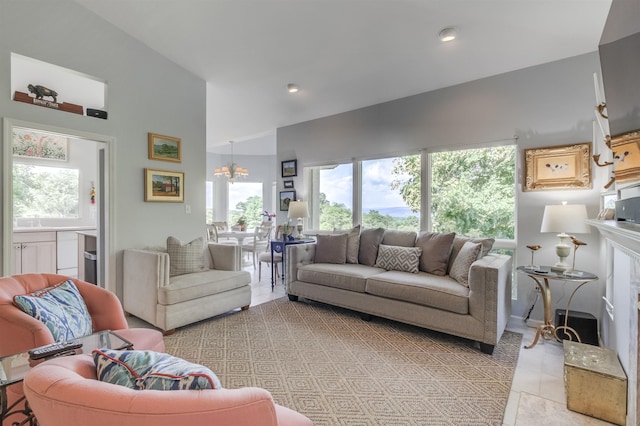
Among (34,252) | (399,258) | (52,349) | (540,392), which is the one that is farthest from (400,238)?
(34,252)

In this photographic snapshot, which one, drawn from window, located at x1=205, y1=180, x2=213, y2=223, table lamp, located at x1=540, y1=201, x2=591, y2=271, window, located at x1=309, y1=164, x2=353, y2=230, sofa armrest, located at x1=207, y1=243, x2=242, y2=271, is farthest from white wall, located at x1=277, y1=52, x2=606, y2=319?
window, located at x1=205, y1=180, x2=213, y2=223

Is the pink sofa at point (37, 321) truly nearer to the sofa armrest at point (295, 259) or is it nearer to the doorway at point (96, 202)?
the doorway at point (96, 202)

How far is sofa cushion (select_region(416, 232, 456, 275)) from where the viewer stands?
332cm

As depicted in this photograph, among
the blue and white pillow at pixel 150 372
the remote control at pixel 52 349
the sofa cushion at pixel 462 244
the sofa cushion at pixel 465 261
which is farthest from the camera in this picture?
the sofa cushion at pixel 462 244

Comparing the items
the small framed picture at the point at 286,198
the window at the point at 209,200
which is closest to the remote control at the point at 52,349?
the small framed picture at the point at 286,198

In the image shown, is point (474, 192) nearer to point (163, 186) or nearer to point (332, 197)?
point (332, 197)

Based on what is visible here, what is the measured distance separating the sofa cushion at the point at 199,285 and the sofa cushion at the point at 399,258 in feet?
5.41

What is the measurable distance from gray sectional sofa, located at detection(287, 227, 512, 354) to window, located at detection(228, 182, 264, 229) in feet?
17.6

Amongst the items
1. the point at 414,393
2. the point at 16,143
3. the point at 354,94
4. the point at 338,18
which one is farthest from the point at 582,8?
the point at 16,143

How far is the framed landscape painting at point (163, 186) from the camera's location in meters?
3.67

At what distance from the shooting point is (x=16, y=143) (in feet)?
14.8

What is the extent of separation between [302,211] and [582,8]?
381 cm

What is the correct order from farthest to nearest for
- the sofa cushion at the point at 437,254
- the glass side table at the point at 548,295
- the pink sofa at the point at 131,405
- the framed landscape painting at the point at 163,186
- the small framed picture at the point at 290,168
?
the small framed picture at the point at 290,168
the framed landscape painting at the point at 163,186
the sofa cushion at the point at 437,254
the glass side table at the point at 548,295
the pink sofa at the point at 131,405

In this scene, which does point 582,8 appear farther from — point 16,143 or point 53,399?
point 16,143
